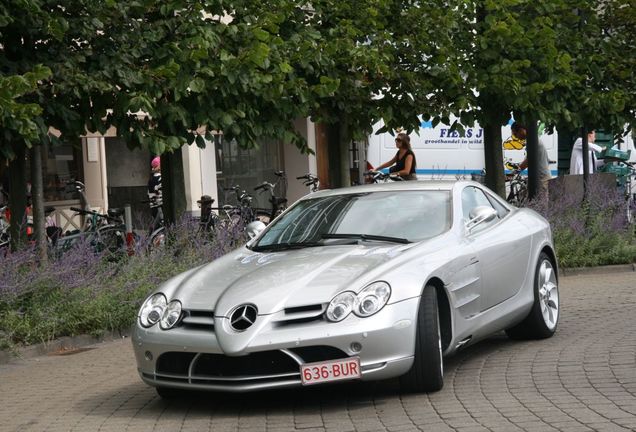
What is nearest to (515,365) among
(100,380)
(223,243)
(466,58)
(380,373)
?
(380,373)

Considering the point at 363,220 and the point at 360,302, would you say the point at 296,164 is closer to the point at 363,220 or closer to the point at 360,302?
the point at 363,220

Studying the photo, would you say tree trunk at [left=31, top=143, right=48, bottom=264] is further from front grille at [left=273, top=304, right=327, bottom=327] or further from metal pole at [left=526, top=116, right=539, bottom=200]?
metal pole at [left=526, top=116, right=539, bottom=200]

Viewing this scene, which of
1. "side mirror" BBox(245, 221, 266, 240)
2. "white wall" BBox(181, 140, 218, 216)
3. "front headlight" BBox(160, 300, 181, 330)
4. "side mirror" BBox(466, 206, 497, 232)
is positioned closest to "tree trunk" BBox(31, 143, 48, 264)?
"side mirror" BBox(245, 221, 266, 240)

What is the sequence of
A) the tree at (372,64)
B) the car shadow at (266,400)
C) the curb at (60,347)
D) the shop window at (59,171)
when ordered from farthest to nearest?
the shop window at (59,171) → the tree at (372,64) → the curb at (60,347) → the car shadow at (266,400)

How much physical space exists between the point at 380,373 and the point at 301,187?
21.9 metres

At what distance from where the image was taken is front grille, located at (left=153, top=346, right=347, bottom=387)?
7.53 m

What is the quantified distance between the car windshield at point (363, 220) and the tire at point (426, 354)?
3.31 ft

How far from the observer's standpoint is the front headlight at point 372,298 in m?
7.60

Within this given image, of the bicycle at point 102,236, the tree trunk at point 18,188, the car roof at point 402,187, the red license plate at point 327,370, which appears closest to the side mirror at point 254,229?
the car roof at point 402,187

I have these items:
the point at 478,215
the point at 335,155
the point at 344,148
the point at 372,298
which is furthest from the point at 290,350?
the point at 335,155

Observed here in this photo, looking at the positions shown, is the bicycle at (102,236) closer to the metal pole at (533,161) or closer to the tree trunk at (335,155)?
the tree trunk at (335,155)

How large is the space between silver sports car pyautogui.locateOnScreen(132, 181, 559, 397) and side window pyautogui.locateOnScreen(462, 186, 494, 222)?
2cm

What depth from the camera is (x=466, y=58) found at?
1762 centimetres

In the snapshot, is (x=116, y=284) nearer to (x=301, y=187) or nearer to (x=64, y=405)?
(x=64, y=405)
